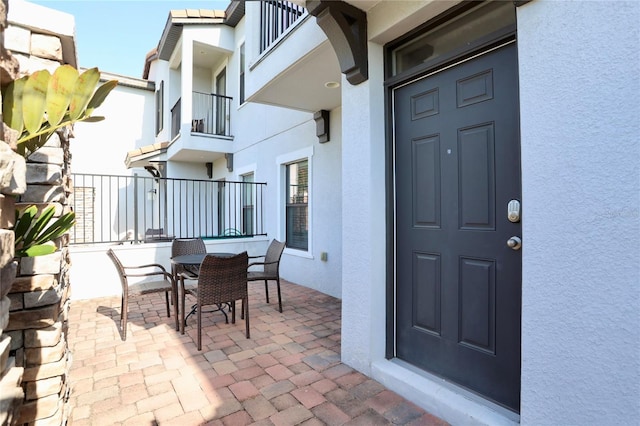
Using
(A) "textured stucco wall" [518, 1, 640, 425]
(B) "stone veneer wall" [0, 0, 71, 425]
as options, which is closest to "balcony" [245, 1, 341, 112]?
(A) "textured stucco wall" [518, 1, 640, 425]

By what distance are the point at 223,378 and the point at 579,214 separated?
98.0 inches

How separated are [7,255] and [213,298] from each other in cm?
235

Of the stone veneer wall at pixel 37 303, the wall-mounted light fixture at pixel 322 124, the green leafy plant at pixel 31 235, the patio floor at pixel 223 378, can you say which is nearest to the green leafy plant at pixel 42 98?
the green leafy plant at pixel 31 235

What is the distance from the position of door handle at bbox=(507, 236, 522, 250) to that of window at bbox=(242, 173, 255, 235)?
19.2 feet

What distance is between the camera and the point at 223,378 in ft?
8.20

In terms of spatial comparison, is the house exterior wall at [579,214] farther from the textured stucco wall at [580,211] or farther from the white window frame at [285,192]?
the white window frame at [285,192]

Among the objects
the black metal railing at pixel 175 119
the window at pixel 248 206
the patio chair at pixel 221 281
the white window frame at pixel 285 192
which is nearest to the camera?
the patio chair at pixel 221 281

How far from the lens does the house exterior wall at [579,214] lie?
1341 mm

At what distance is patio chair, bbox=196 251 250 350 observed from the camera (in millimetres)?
3096

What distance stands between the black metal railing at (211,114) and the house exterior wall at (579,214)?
7518 millimetres

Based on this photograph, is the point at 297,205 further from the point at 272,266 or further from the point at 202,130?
the point at 202,130

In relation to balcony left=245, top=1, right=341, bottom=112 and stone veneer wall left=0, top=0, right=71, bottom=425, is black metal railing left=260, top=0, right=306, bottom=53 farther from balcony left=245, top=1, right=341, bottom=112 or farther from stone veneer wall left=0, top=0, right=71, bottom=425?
stone veneer wall left=0, top=0, right=71, bottom=425

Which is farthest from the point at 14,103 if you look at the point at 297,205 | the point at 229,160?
the point at 229,160

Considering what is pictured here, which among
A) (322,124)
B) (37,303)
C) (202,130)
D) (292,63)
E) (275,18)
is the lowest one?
(37,303)
